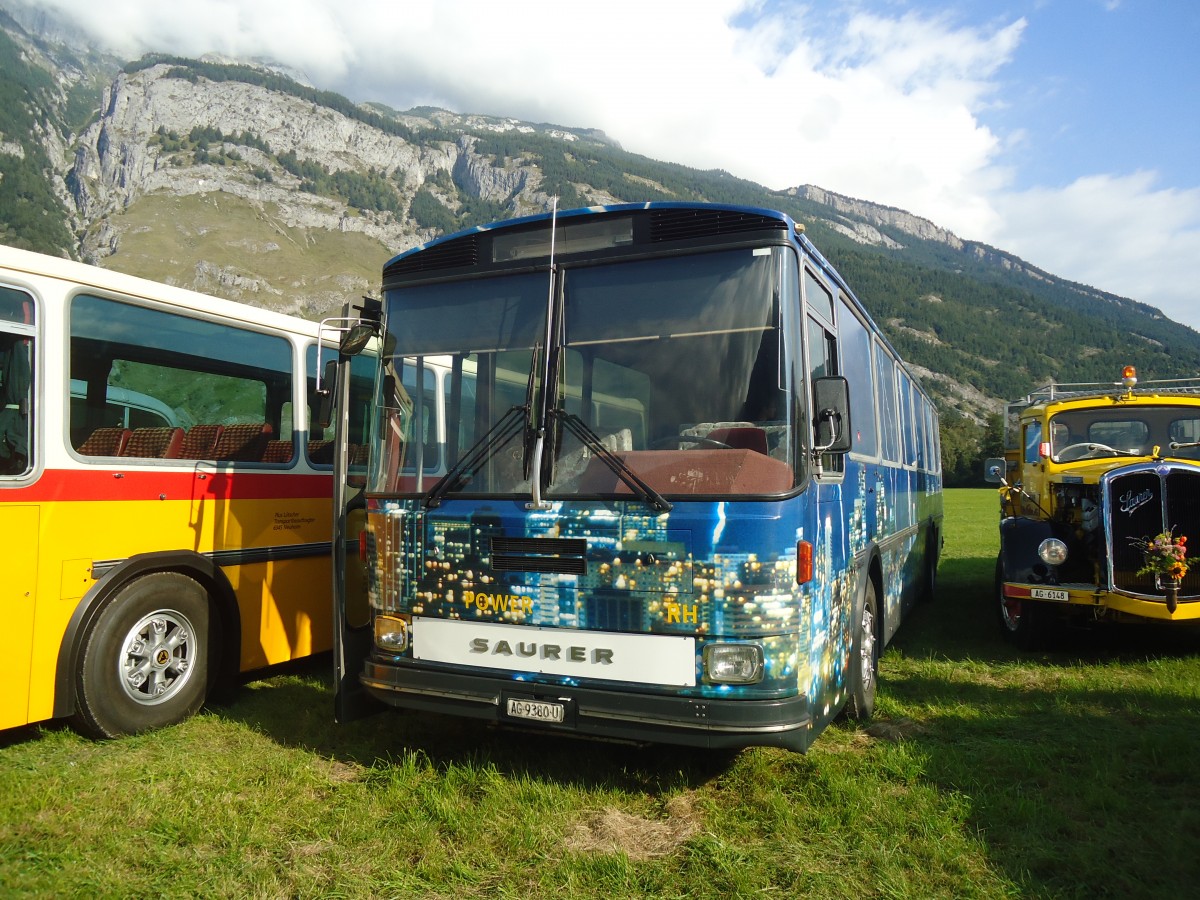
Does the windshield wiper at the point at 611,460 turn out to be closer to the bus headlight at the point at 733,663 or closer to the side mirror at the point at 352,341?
the bus headlight at the point at 733,663

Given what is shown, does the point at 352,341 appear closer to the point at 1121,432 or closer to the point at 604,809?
the point at 604,809

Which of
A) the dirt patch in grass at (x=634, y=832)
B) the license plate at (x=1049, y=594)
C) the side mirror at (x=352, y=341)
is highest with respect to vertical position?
the side mirror at (x=352, y=341)

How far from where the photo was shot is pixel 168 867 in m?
3.71

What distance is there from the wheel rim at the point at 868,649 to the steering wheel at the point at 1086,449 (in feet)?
Answer: 14.1

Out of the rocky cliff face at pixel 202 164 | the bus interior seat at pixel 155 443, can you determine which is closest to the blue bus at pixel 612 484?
the bus interior seat at pixel 155 443

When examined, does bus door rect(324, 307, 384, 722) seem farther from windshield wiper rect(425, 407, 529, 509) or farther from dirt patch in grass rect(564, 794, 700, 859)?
dirt patch in grass rect(564, 794, 700, 859)

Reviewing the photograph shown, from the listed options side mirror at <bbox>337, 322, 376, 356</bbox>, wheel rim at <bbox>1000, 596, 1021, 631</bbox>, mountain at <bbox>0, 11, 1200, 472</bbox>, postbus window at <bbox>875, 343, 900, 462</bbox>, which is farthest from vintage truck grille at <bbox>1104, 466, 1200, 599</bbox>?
mountain at <bbox>0, 11, 1200, 472</bbox>

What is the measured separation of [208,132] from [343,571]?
201975 mm

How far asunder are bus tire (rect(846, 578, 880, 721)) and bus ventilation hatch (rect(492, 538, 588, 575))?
2026mm

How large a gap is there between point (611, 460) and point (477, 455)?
79 cm

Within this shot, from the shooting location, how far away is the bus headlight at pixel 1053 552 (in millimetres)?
7660

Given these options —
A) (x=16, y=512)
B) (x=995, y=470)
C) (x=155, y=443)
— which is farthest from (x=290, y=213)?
(x=16, y=512)

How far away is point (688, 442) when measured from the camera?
13.9 ft

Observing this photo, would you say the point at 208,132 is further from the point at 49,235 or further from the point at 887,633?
the point at 887,633
